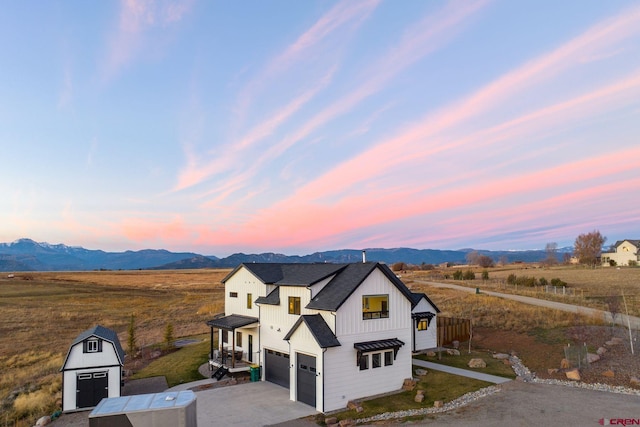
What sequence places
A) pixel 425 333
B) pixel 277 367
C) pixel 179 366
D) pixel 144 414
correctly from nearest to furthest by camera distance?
pixel 144 414 < pixel 277 367 < pixel 179 366 < pixel 425 333

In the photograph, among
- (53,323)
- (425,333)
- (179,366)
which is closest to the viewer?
(179,366)

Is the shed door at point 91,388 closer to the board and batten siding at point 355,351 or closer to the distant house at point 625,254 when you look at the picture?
the board and batten siding at point 355,351

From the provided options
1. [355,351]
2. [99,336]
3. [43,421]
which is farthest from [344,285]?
[43,421]

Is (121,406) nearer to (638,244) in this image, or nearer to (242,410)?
(242,410)

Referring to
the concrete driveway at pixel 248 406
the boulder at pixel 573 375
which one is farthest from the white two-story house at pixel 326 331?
the boulder at pixel 573 375

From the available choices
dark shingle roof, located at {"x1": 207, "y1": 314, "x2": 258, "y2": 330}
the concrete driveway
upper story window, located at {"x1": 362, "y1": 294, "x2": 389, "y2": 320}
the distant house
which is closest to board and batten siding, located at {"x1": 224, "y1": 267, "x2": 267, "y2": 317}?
dark shingle roof, located at {"x1": 207, "y1": 314, "x2": 258, "y2": 330}

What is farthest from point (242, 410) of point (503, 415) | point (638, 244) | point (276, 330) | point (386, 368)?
point (638, 244)

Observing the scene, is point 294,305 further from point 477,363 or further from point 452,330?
point 452,330
